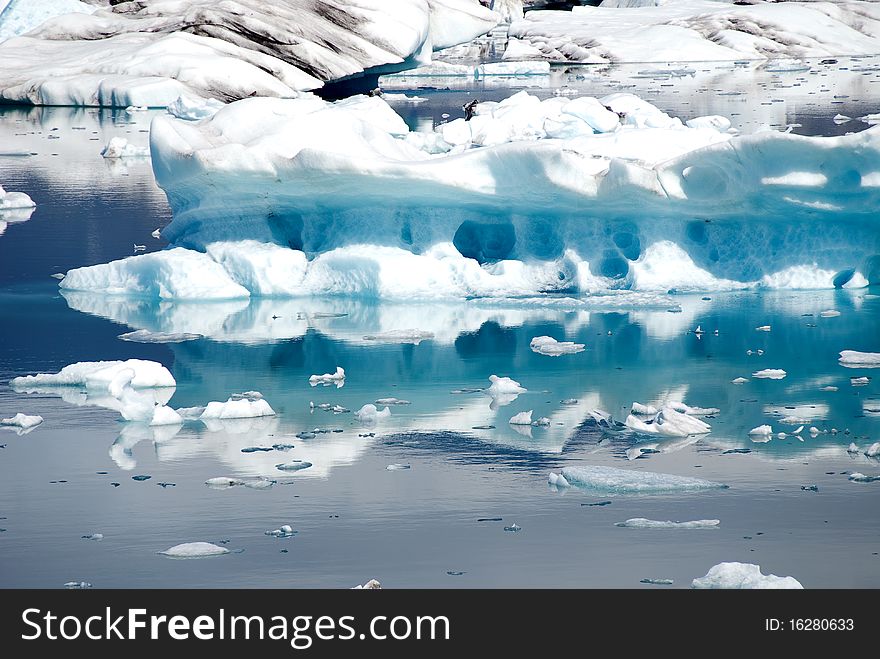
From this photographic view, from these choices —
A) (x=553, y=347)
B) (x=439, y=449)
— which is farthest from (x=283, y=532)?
(x=553, y=347)

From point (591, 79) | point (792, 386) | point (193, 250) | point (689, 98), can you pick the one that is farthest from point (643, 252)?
point (591, 79)

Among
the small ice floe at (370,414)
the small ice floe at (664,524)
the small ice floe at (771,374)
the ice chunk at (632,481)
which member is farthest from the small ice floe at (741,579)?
the small ice floe at (771,374)

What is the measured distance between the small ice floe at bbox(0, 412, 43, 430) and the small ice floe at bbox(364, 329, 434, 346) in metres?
2.15

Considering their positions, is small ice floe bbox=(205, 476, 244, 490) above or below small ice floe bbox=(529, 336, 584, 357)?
above

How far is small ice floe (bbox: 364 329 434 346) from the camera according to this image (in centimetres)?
737

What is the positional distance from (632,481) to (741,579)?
3.31 feet

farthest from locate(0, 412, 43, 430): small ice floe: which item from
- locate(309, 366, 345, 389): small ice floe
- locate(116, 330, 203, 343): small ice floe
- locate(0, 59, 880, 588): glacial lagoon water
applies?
locate(116, 330, 203, 343): small ice floe

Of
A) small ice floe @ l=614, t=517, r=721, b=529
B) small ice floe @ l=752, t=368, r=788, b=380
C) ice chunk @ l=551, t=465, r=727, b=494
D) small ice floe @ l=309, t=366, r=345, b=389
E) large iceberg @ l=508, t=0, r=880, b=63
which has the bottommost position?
large iceberg @ l=508, t=0, r=880, b=63

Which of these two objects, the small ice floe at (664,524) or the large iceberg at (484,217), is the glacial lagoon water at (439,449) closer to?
the small ice floe at (664,524)

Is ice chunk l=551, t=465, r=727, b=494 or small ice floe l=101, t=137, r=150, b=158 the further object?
small ice floe l=101, t=137, r=150, b=158

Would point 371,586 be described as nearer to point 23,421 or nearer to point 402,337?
point 23,421

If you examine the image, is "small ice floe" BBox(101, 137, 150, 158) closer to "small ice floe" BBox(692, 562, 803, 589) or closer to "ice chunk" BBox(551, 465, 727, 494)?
"ice chunk" BBox(551, 465, 727, 494)

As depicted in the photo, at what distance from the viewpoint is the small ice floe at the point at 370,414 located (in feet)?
19.1
